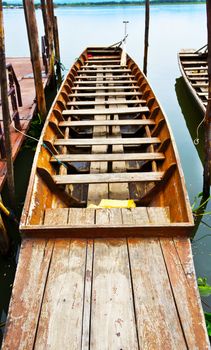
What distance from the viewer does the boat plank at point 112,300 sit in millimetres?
1909

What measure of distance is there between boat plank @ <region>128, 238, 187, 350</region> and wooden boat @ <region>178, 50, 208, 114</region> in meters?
5.30

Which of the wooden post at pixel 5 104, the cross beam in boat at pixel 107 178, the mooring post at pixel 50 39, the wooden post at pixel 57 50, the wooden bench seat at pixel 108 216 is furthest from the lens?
the wooden post at pixel 57 50

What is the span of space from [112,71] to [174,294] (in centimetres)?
688

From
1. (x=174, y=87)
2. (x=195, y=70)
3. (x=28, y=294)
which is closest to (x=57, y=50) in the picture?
(x=174, y=87)

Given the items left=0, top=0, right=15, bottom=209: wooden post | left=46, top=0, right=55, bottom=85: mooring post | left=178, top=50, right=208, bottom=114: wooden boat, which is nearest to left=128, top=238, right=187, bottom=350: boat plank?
left=0, top=0, right=15, bottom=209: wooden post

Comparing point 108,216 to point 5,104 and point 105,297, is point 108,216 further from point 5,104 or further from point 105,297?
point 5,104

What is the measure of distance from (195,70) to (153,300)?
869 cm

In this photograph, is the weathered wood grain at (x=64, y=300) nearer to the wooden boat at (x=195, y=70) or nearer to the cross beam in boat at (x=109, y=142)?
the cross beam in boat at (x=109, y=142)

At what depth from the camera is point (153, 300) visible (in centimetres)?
213

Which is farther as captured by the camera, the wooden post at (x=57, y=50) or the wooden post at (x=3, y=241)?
the wooden post at (x=57, y=50)

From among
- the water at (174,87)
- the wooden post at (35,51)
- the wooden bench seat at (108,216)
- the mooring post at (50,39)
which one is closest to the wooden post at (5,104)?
the wooden bench seat at (108,216)

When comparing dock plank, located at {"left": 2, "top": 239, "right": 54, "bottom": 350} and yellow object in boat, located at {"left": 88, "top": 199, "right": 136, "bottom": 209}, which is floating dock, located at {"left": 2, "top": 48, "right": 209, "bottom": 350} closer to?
dock plank, located at {"left": 2, "top": 239, "right": 54, "bottom": 350}

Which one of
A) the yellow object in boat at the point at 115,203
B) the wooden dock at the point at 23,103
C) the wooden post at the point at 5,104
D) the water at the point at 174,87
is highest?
the wooden post at the point at 5,104

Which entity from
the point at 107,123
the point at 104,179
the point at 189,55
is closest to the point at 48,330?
the point at 104,179
